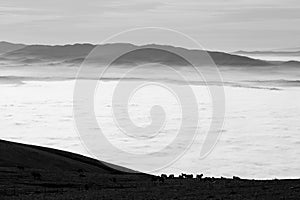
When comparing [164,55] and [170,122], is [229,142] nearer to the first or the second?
[170,122]

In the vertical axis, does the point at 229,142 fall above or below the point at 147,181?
above

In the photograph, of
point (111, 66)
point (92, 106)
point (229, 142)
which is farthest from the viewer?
point (111, 66)

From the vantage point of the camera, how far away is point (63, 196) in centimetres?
1920

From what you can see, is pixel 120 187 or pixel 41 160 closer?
pixel 120 187

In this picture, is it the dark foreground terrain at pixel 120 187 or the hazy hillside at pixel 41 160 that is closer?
the dark foreground terrain at pixel 120 187

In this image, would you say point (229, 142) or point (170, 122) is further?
point (170, 122)

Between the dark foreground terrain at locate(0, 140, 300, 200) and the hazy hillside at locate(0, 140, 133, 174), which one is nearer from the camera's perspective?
the dark foreground terrain at locate(0, 140, 300, 200)

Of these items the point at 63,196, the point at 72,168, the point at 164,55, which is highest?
the point at 164,55

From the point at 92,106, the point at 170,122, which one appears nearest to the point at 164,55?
the point at 92,106

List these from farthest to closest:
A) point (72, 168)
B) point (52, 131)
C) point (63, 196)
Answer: point (52, 131), point (72, 168), point (63, 196)

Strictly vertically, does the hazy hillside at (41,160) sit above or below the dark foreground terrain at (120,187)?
above

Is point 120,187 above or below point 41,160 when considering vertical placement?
below

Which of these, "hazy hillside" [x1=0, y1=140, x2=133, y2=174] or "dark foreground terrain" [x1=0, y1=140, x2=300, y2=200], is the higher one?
"hazy hillside" [x1=0, y1=140, x2=133, y2=174]

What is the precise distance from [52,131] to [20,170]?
25.6 m
